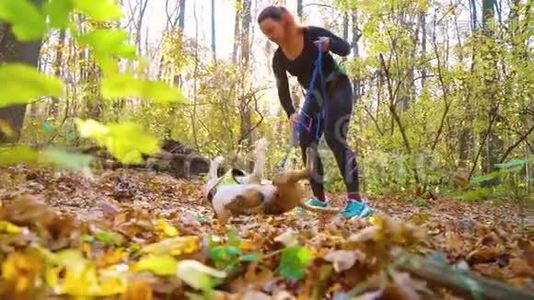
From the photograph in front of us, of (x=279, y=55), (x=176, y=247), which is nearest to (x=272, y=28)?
(x=279, y=55)

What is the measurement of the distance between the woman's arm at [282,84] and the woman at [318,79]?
0.07m

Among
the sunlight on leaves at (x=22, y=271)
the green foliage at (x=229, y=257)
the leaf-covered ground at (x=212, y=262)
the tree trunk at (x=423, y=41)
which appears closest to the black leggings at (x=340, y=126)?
the leaf-covered ground at (x=212, y=262)

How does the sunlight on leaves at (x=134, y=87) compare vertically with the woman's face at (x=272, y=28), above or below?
below

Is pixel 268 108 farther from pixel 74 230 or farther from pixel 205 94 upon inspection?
pixel 74 230

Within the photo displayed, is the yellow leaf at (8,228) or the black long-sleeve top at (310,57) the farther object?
the black long-sleeve top at (310,57)

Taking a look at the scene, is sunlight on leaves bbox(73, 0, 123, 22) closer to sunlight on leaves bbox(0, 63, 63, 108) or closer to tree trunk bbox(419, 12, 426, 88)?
sunlight on leaves bbox(0, 63, 63, 108)

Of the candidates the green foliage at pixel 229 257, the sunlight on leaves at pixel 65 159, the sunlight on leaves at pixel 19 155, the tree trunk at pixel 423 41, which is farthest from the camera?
the tree trunk at pixel 423 41

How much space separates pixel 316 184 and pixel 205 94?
1035 cm

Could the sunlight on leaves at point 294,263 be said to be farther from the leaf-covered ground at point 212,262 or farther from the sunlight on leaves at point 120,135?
the sunlight on leaves at point 120,135

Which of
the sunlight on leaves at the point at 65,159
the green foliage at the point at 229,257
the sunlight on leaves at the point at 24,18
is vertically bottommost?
the green foliage at the point at 229,257

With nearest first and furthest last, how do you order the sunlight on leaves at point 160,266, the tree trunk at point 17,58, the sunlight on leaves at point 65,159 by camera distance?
the sunlight on leaves at point 65,159 → the sunlight on leaves at point 160,266 → the tree trunk at point 17,58

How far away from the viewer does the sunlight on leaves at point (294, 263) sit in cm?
117

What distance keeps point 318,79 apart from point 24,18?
3.35m

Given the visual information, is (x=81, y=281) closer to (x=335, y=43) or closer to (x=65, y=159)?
(x=65, y=159)
